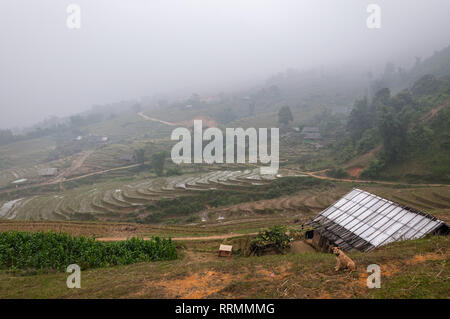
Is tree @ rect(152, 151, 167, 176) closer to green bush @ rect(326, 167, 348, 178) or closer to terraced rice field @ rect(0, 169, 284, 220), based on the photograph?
terraced rice field @ rect(0, 169, 284, 220)

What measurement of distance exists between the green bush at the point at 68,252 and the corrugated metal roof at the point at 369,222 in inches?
347

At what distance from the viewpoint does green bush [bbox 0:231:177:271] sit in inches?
467

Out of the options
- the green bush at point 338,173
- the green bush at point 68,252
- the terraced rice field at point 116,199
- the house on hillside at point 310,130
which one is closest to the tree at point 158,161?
the terraced rice field at point 116,199

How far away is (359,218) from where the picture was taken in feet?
41.4

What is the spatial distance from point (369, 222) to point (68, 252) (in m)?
15.7

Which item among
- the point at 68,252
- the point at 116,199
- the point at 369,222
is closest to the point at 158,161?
the point at 116,199

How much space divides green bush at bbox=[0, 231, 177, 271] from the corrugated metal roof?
8.81 m

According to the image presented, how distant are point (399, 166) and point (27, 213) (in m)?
46.9

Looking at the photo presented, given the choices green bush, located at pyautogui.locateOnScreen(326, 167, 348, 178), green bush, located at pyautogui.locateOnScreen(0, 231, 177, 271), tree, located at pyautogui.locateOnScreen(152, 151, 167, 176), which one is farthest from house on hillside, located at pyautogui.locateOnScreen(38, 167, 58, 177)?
green bush, located at pyautogui.locateOnScreen(326, 167, 348, 178)

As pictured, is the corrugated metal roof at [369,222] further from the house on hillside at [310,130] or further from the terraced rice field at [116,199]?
the house on hillside at [310,130]

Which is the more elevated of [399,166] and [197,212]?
[399,166]

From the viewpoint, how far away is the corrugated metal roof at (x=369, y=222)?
35.1 feet
